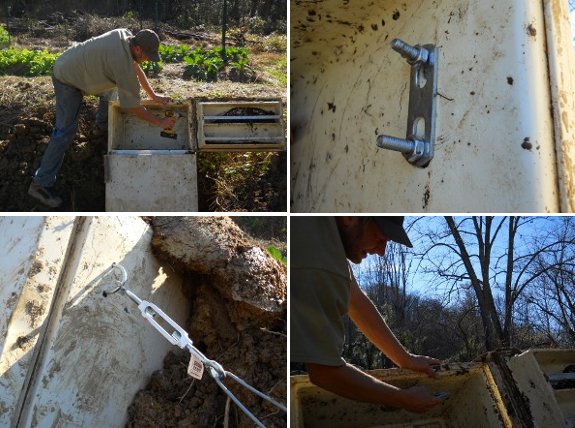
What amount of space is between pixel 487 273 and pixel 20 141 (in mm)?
3068

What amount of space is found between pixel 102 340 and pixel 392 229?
3.43 ft

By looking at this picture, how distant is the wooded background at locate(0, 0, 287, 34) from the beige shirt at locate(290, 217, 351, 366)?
325 cm

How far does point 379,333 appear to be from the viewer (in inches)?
74.2

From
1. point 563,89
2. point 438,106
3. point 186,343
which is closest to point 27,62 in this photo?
point 186,343

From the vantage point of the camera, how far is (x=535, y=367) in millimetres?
1962

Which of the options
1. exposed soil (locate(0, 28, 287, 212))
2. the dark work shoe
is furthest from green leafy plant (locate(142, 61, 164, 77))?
the dark work shoe

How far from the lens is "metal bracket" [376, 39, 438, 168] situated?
5.57 ft

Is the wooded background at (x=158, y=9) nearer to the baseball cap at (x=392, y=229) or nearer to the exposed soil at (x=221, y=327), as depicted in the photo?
the exposed soil at (x=221, y=327)

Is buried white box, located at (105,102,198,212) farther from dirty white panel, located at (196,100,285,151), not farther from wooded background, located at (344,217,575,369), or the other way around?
wooded background, located at (344,217,575,369)

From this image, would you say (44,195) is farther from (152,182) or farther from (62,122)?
(152,182)

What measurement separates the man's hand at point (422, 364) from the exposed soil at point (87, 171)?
1.87 metres

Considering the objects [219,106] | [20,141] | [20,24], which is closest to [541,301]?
[219,106]

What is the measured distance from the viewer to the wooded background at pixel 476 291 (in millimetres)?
1782

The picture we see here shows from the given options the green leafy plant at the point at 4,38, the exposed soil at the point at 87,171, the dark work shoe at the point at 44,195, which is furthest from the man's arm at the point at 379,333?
the green leafy plant at the point at 4,38
